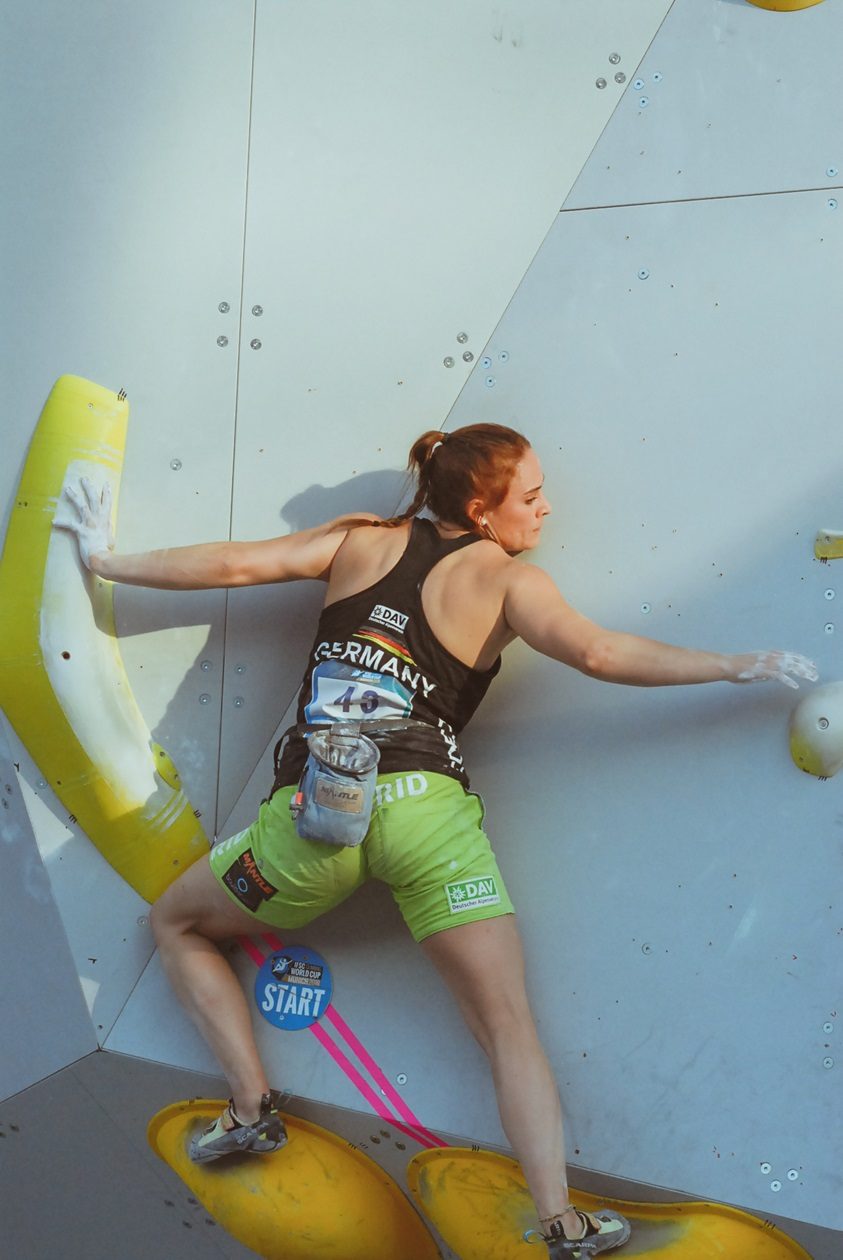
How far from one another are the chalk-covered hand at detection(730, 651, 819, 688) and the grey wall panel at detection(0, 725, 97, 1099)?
1417 mm

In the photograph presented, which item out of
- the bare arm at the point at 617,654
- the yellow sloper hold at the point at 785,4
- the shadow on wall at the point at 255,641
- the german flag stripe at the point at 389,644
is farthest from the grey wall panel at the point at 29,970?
the yellow sloper hold at the point at 785,4

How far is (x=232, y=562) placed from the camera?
266 cm

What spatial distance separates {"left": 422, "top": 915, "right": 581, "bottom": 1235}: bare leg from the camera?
225cm

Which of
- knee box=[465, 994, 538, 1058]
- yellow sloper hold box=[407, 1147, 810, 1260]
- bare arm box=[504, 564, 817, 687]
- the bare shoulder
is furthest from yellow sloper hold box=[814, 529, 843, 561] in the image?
yellow sloper hold box=[407, 1147, 810, 1260]

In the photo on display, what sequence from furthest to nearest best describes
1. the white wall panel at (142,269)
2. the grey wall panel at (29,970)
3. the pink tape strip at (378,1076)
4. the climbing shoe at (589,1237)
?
the white wall panel at (142,269)
the grey wall panel at (29,970)
the pink tape strip at (378,1076)
the climbing shoe at (589,1237)

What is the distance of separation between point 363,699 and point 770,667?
2.34ft

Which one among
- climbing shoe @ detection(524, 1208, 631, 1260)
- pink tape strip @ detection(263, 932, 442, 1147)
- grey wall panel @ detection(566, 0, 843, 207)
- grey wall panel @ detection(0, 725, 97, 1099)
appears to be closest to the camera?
climbing shoe @ detection(524, 1208, 631, 1260)

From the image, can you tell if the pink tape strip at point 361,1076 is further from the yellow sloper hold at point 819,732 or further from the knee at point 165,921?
the yellow sloper hold at point 819,732

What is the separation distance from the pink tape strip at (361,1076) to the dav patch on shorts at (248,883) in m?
0.17

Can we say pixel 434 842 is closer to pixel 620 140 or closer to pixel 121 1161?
pixel 121 1161

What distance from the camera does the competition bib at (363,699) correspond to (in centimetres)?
250

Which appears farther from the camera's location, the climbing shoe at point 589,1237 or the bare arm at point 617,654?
the bare arm at point 617,654

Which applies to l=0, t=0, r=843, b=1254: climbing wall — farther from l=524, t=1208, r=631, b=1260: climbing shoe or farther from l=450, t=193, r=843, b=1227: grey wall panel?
l=524, t=1208, r=631, b=1260: climbing shoe

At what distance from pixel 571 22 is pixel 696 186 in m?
0.43
